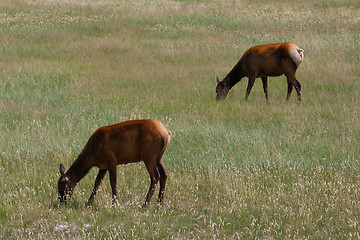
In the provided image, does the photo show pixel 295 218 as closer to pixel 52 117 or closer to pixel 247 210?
pixel 247 210

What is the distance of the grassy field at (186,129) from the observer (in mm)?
7207

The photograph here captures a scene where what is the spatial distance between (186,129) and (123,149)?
167 inches

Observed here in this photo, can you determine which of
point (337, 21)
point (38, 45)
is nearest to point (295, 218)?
point (38, 45)

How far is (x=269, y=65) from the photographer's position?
14602 millimetres

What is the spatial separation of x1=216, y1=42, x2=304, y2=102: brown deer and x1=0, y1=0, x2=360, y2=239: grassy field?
0.45 m

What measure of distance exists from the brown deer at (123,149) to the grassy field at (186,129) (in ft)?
1.45

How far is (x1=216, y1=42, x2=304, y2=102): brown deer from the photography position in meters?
14.3

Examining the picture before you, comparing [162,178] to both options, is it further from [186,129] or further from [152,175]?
[186,129]

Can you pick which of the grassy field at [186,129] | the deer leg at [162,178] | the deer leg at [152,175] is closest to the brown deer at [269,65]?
the grassy field at [186,129]

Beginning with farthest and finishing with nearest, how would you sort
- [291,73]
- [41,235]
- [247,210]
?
[291,73] < [247,210] < [41,235]

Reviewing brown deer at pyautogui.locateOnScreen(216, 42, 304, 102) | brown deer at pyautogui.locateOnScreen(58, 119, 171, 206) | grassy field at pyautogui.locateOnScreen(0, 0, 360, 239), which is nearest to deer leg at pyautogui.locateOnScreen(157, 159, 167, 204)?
brown deer at pyautogui.locateOnScreen(58, 119, 171, 206)

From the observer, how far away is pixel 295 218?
716 centimetres

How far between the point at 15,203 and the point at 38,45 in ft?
52.3

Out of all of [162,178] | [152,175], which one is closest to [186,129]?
[162,178]
